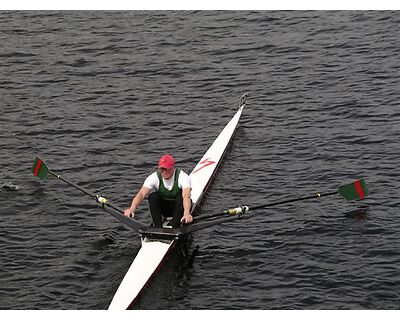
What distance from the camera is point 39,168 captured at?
73.9ft

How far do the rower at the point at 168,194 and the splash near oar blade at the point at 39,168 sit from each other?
4.89 meters

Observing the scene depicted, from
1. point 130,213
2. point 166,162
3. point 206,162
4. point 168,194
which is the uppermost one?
point 206,162

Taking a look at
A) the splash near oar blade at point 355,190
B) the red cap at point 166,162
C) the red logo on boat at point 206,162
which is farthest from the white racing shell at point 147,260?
the splash near oar blade at point 355,190

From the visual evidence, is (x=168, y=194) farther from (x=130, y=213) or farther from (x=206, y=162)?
(x=206, y=162)

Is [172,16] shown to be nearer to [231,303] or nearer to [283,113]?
[283,113]

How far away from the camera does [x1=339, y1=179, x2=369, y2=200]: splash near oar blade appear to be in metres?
20.8

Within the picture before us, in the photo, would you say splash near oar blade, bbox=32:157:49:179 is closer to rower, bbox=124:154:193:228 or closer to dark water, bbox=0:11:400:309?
dark water, bbox=0:11:400:309

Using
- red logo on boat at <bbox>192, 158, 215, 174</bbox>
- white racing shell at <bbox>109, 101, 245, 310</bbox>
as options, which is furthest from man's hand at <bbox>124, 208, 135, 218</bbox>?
red logo on boat at <bbox>192, 158, 215, 174</bbox>

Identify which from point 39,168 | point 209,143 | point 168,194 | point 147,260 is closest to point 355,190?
point 168,194

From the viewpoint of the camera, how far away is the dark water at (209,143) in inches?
695

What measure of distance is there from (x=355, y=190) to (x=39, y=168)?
954 centimetres

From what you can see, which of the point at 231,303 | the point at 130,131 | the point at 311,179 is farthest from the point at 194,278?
the point at 130,131


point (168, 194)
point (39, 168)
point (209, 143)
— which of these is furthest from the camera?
point (209, 143)

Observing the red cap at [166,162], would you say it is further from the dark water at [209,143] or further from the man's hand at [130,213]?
the dark water at [209,143]
